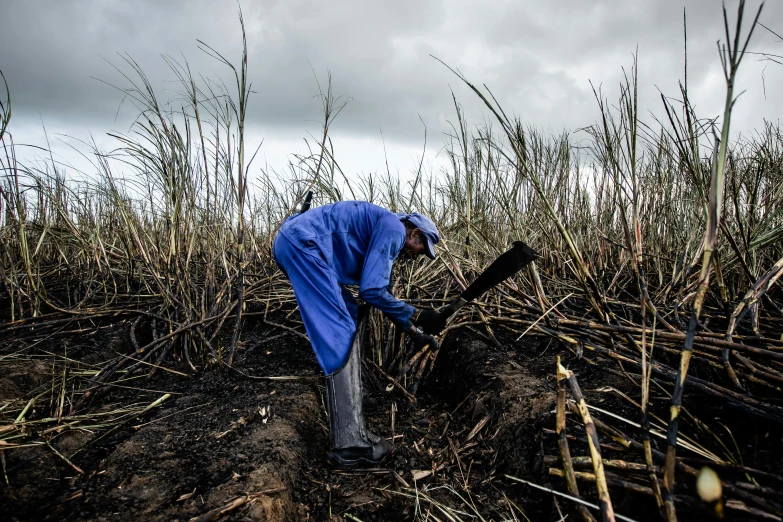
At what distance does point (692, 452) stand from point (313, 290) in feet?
5.19

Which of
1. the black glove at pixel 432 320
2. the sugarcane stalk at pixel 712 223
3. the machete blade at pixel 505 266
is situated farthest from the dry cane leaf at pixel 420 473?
the sugarcane stalk at pixel 712 223

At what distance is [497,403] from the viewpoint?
7.24ft

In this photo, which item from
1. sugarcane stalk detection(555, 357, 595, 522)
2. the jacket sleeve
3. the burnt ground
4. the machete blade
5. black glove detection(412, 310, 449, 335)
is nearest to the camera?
sugarcane stalk detection(555, 357, 595, 522)

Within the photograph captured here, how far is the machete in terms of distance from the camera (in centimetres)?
194

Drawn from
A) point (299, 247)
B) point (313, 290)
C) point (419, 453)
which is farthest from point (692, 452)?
point (299, 247)

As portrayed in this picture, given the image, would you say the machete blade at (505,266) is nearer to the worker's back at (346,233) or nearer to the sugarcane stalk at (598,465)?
the worker's back at (346,233)

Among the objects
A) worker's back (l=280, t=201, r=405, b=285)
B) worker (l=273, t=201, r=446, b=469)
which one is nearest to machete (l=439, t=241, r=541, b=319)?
worker (l=273, t=201, r=446, b=469)

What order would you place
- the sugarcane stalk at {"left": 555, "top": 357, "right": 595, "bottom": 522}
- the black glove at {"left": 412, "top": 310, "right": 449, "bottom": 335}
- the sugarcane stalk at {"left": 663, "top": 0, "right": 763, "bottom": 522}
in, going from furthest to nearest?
1. the black glove at {"left": 412, "top": 310, "right": 449, "bottom": 335}
2. the sugarcane stalk at {"left": 555, "top": 357, "right": 595, "bottom": 522}
3. the sugarcane stalk at {"left": 663, "top": 0, "right": 763, "bottom": 522}

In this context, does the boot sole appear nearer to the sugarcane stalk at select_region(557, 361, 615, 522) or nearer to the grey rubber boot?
the grey rubber boot

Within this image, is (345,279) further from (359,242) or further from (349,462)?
(349,462)

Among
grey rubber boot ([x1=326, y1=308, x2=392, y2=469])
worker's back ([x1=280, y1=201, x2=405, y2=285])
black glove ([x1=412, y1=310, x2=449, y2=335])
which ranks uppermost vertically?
worker's back ([x1=280, y1=201, x2=405, y2=285])

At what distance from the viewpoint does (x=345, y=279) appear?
7.99 feet

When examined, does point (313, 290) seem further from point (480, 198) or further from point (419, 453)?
point (480, 198)

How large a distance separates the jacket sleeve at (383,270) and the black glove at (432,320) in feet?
0.52
